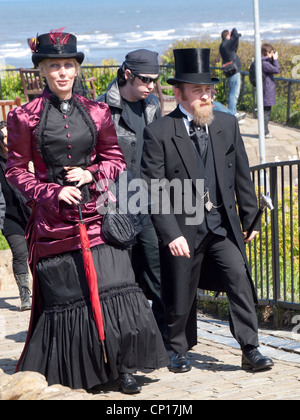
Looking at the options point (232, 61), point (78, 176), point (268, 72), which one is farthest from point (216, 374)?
point (232, 61)

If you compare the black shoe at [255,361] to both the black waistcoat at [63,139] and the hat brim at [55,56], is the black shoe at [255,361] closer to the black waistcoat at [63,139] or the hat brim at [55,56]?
the black waistcoat at [63,139]

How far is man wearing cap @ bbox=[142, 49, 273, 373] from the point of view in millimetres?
5301

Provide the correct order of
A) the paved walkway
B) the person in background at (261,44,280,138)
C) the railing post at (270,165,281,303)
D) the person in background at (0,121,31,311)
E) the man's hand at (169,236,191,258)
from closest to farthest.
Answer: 1. the paved walkway
2. the man's hand at (169,236,191,258)
3. the railing post at (270,165,281,303)
4. the person in background at (0,121,31,311)
5. the person in background at (261,44,280,138)

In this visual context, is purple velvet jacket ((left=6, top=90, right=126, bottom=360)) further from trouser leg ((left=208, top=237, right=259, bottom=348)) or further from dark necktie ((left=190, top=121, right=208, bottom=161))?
trouser leg ((left=208, top=237, right=259, bottom=348))

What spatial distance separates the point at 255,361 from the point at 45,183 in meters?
1.77

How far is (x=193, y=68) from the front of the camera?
210 inches

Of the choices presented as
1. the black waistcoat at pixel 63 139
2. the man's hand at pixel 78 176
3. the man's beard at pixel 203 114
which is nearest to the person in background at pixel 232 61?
the man's beard at pixel 203 114

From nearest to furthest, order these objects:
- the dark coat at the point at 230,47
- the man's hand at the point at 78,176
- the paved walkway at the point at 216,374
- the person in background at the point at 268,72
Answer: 1. the paved walkway at the point at 216,374
2. the man's hand at the point at 78,176
3. the person in background at the point at 268,72
4. the dark coat at the point at 230,47

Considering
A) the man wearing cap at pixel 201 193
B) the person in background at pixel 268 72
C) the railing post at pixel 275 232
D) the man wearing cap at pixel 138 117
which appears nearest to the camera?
the man wearing cap at pixel 201 193

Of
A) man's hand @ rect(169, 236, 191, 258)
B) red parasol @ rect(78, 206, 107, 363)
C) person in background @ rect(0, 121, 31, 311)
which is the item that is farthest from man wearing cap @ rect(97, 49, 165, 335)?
person in background @ rect(0, 121, 31, 311)

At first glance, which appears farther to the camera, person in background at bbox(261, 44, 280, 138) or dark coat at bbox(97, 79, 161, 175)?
person in background at bbox(261, 44, 280, 138)

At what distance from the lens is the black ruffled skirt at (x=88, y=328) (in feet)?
15.9

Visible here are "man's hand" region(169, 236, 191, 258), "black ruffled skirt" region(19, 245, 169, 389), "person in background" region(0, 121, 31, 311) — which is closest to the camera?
"black ruffled skirt" region(19, 245, 169, 389)

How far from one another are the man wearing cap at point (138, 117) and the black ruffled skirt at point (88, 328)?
1.12 metres
